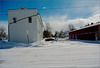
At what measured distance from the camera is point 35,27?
1656 cm

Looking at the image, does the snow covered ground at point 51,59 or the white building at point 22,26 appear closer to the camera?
the snow covered ground at point 51,59

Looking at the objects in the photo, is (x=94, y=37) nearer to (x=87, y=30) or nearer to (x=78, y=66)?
(x=87, y=30)

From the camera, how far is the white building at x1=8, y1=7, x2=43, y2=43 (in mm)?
16391

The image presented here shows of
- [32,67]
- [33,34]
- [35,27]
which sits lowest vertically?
[32,67]

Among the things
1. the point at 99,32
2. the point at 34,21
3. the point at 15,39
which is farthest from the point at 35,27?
the point at 99,32

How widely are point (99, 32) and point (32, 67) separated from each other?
83.2ft

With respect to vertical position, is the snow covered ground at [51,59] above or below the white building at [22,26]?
below

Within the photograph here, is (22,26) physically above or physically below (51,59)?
above

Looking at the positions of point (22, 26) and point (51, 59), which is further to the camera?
point (22, 26)

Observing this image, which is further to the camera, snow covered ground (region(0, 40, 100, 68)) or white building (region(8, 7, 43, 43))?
white building (region(8, 7, 43, 43))

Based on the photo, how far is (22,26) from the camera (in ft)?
54.4

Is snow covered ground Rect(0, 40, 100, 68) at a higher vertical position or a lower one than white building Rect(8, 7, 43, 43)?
lower

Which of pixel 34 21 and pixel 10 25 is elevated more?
pixel 34 21

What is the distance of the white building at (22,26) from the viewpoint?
A: 16.4 metres
